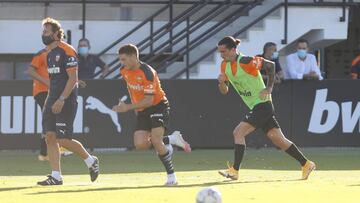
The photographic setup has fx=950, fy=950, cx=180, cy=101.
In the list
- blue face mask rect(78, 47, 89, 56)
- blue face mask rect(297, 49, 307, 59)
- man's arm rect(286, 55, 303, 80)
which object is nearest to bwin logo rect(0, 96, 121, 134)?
blue face mask rect(78, 47, 89, 56)

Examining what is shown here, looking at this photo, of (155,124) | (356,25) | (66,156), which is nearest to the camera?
(155,124)

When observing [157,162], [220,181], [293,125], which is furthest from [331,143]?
[220,181]

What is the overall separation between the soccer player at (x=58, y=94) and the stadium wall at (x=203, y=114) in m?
6.16

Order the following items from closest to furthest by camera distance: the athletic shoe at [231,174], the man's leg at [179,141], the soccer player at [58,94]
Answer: the soccer player at [58,94] → the athletic shoe at [231,174] → the man's leg at [179,141]

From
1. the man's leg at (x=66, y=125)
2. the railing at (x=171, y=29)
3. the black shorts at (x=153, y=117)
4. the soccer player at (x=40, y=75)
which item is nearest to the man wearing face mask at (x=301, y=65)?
the railing at (x=171, y=29)

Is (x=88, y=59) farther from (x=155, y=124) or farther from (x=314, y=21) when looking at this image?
(x=155, y=124)

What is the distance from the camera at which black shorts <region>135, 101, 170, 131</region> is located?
12070mm

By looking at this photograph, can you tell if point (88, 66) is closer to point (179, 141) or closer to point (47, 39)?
point (179, 141)

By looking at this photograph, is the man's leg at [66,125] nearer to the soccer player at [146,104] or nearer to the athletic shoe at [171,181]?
the soccer player at [146,104]

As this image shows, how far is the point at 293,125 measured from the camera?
18.7 meters

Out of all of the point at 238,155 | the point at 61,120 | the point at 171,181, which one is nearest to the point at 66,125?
the point at 61,120

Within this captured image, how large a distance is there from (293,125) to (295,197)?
8451 millimetres

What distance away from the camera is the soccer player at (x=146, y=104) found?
11828 millimetres

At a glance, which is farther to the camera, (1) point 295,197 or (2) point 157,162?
(2) point 157,162
